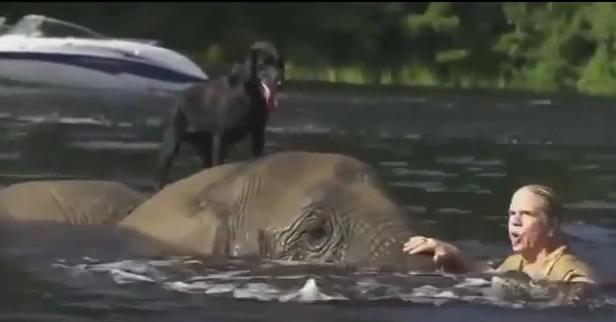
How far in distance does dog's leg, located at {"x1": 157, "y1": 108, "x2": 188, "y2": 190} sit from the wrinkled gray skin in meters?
2.55

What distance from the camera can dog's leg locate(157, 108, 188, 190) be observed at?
40.5ft

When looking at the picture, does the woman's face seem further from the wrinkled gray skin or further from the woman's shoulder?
the wrinkled gray skin

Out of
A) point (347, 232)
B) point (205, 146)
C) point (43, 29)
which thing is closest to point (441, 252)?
point (347, 232)

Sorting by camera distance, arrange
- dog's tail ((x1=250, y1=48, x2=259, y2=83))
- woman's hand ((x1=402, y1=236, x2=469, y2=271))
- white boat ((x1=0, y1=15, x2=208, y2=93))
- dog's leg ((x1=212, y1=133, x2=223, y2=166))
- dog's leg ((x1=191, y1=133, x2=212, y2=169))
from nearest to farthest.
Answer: woman's hand ((x1=402, y1=236, x2=469, y2=271)) → dog's tail ((x1=250, y1=48, x2=259, y2=83)) → dog's leg ((x1=212, y1=133, x2=223, y2=166)) → dog's leg ((x1=191, y1=133, x2=212, y2=169)) → white boat ((x1=0, y1=15, x2=208, y2=93))

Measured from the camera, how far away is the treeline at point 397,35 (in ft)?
161

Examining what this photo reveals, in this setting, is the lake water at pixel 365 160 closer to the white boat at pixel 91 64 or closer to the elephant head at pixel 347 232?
the elephant head at pixel 347 232

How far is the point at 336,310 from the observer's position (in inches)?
334

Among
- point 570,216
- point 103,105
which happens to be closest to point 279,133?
point 103,105

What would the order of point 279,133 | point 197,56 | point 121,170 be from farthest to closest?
1. point 197,56
2. point 279,133
3. point 121,170

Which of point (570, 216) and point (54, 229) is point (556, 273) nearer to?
point (54, 229)

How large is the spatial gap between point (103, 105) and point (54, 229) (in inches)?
658

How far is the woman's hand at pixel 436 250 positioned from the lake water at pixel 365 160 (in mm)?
134

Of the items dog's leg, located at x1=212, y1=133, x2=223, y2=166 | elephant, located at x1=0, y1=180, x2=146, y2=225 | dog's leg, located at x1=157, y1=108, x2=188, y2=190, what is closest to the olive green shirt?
elephant, located at x1=0, y1=180, x2=146, y2=225

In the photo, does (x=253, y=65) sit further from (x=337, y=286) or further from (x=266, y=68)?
(x=337, y=286)
